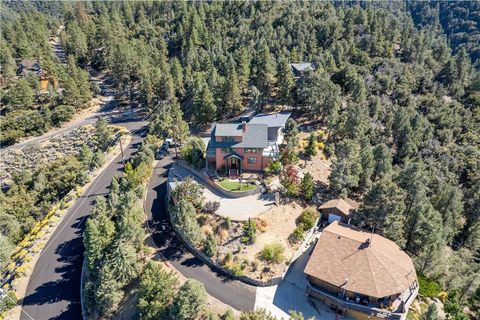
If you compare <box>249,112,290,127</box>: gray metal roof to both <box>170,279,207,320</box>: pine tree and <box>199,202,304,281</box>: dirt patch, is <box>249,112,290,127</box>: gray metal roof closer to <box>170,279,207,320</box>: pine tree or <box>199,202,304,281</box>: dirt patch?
<box>199,202,304,281</box>: dirt patch

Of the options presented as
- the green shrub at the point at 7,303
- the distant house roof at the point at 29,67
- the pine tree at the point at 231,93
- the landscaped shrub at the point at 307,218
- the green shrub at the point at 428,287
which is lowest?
the green shrub at the point at 428,287

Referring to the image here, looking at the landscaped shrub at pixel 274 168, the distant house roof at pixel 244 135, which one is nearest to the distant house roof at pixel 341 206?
the landscaped shrub at pixel 274 168

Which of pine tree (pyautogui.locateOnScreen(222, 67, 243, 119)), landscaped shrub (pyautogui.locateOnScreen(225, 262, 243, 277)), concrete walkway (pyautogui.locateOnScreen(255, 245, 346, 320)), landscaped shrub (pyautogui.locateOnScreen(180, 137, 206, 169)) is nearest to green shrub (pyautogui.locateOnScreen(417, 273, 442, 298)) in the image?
concrete walkway (pyautogui.locateOnScreen(255, 245, 346, 320))

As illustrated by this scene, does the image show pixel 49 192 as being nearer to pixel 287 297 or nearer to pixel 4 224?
pixel 4 224

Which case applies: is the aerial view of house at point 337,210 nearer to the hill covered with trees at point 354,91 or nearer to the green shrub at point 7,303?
the hill covered with trees at point 354,91

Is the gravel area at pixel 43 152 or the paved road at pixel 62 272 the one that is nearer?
the paved road at pixel 62 272

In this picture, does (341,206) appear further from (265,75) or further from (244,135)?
(265,75)
